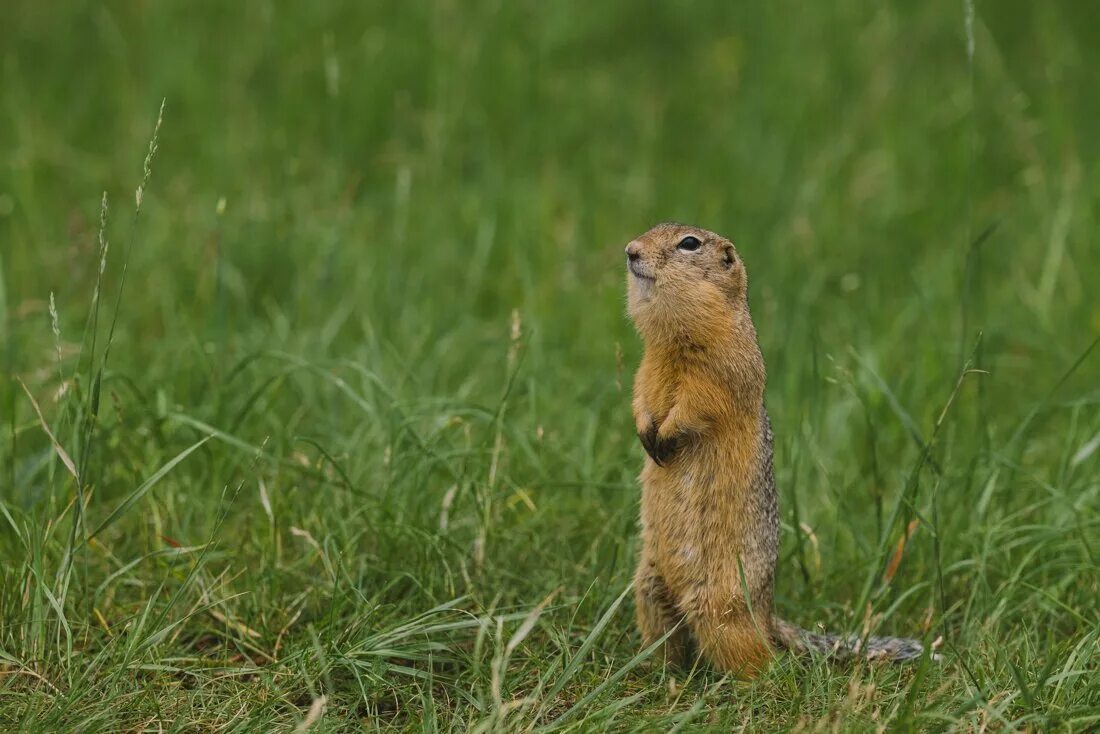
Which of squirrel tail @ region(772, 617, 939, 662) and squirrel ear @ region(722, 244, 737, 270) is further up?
squirrel ear @ region(722, 244, 737, 270)

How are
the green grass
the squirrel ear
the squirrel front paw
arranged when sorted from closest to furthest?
the green grass
the squirrel front paw
the squirrel ear

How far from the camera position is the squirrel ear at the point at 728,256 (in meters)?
3.77

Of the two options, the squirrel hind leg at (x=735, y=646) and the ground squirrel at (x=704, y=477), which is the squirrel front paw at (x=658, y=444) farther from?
the squirrel hind leg at (x=735, y=646)

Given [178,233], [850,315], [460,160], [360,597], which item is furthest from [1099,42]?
[360,597]

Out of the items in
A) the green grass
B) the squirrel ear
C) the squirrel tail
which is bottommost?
the squirrel tail

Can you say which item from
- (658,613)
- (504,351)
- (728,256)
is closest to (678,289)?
(728,256)

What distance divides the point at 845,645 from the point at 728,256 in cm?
100

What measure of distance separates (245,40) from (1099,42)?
4470 mm

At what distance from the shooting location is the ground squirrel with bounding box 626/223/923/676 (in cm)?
357

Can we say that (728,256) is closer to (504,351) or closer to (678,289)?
(678,289)

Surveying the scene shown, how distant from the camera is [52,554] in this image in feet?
12.8

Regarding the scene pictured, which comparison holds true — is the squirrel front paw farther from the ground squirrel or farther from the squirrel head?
the squirrel head

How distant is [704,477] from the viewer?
359 centimetres

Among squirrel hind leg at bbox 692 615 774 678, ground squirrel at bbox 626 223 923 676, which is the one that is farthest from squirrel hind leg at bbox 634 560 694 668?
squirrel hind leg at bbox 692 615 774 678
